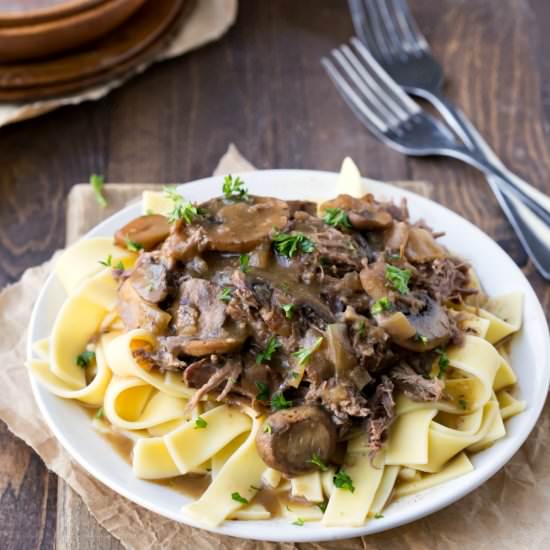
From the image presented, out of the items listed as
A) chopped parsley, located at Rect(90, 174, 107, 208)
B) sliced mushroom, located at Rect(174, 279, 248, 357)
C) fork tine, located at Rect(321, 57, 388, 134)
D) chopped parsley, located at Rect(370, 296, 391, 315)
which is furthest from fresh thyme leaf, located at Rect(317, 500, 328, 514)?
fork tine, located at Rect(321, 57, 388, 134)

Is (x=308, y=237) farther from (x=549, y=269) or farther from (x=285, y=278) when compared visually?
(x=549, y=269)

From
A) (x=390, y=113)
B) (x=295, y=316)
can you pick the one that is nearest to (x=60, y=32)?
(x=390, y=113)

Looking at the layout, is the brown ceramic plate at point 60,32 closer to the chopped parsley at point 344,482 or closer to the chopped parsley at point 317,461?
the chopped parsley at point 317,461

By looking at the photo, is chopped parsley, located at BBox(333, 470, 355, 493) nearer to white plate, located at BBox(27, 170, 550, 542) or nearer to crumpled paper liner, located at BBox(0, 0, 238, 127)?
white plate, located at BBox(27, 170, 550, 542)

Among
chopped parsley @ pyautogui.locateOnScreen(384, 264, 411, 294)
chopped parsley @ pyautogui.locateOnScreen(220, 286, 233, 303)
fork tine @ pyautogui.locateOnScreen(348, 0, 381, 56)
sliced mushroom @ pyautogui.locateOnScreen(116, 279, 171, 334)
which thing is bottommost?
sliced mushroom @ pyautogui.locateOnScreen(116, 279, 171, 334)

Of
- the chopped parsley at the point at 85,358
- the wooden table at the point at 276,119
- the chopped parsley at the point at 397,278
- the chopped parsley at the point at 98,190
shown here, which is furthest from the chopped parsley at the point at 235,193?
the wooden table at the point at 276,119
